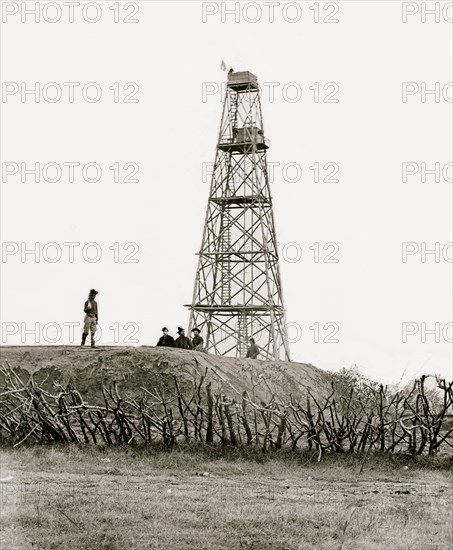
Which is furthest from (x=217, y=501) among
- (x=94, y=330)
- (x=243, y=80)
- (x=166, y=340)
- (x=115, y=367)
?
(x=243, y=80)

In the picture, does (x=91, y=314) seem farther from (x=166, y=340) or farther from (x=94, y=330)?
(x=166, y=340)

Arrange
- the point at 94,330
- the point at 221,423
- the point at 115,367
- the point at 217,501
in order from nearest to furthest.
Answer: the point at 217,501, the point at 221,423, the point at 115,367, the point at 94,330

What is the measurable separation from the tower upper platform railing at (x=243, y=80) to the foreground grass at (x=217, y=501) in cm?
2050

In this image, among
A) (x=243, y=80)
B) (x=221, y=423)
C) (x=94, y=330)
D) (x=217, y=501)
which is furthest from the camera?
(x=243, y=80)

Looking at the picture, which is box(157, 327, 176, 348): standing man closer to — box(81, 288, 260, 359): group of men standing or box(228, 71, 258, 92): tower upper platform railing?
box(81, 288, 260, 359): group of men standing

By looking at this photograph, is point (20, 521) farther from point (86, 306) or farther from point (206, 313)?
point (206, 313)

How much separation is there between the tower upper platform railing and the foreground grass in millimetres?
20500

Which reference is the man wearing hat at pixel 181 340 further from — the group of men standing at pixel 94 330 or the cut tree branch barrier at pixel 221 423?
the cut tree branch barrier at pixel 221 423

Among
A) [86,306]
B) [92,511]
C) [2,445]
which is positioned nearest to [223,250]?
[86,306]

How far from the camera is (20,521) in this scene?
10.7 meters

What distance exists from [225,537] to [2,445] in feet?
23.7

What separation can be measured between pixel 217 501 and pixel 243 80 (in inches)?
935

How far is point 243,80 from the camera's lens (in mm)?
33031

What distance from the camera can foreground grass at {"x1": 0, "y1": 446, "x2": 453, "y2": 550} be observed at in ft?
33.5
